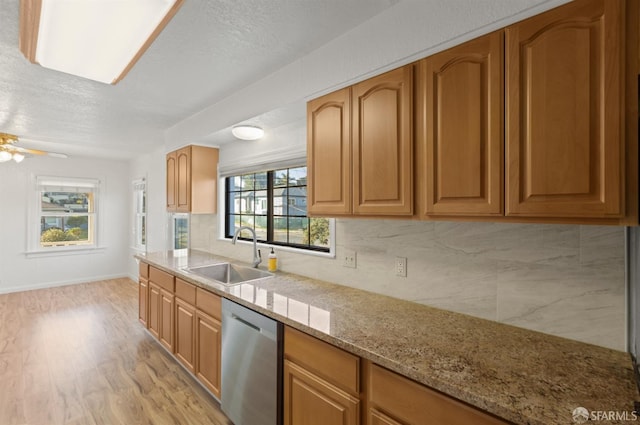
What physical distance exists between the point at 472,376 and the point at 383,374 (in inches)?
12.7

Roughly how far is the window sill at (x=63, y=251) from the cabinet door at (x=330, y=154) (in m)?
6.05

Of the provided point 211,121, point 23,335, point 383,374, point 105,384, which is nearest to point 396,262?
point 383,374

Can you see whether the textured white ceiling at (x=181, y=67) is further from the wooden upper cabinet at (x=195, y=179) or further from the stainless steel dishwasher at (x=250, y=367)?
the stainless steel dishwasher at (x=250, y=367)

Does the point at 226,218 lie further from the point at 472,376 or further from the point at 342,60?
the point at 472,376

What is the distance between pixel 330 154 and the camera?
181cm

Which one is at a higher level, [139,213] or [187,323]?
[139,213]

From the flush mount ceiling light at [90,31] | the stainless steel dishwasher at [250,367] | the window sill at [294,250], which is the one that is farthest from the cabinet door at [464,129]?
the flush mount ceiling light at [90,31]

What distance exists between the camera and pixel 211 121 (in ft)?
9.62

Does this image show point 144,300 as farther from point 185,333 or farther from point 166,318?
point 185,333

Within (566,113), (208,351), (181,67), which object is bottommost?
(208,351)

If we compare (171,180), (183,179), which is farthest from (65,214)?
(183,179)

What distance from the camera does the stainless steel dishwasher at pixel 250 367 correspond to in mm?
1645

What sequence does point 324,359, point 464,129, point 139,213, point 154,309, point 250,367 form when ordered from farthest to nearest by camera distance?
1. point 139,213
2. point 154,309
3. point 250,367
4. point 324,359
5. point 464,129

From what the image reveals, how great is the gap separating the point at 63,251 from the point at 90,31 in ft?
19.2
